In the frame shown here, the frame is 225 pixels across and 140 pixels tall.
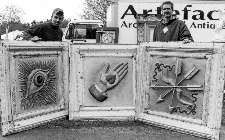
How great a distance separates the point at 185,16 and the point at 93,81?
171 inches

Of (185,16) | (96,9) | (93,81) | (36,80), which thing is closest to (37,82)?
(36,80)

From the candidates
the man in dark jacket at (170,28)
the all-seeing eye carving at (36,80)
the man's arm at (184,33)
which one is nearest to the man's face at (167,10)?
the man in dark jacket at (170,28)

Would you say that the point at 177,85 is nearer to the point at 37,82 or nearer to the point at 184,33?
the point at 184,33

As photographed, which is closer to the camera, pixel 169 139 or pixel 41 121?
pixel 169 139

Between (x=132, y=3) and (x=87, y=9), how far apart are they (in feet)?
75.0

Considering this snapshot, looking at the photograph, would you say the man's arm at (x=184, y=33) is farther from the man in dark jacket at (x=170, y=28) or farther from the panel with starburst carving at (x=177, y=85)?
the panel with starburst carving at (x=177, y=85)

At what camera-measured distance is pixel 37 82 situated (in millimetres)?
4043

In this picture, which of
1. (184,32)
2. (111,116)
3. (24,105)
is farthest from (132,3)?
(24,105)

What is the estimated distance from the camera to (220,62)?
358 centimetres

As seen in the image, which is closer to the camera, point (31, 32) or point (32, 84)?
point (32, 84)

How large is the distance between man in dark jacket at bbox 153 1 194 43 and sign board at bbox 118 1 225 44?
3.17 m

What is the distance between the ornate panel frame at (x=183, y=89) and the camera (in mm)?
3600

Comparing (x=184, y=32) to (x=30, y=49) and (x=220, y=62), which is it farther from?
(x=30, y=49)

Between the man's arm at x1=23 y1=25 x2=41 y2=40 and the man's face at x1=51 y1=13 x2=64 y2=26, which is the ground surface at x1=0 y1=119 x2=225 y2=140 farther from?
→ the man's face at x1=51 y1=13 x2=64 y2=26
